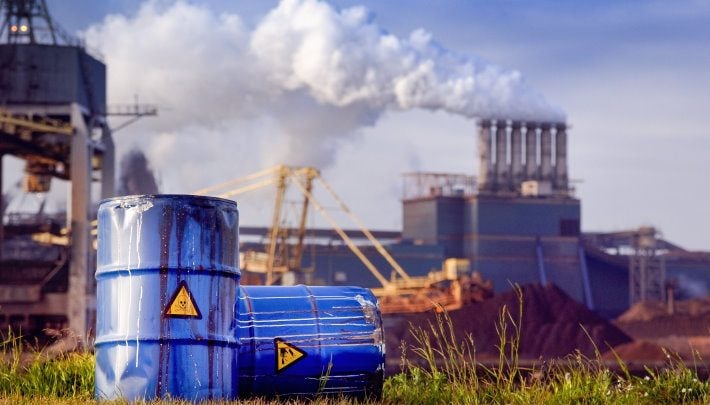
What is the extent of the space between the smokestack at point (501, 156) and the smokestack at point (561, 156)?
4354mm

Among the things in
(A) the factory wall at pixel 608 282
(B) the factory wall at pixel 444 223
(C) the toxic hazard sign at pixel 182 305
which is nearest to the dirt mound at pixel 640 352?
(B) the factory wall at pixel 444 223

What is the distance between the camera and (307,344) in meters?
11.5

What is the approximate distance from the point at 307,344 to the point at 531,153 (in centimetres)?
8848

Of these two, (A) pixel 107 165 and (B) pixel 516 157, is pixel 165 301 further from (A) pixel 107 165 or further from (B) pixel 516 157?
(B) pixel 516 157

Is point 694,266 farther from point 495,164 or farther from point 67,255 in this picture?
point 67,255

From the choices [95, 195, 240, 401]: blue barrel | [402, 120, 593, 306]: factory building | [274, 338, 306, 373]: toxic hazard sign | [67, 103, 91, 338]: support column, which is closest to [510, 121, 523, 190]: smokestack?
[402, 120, 593, 306]: factory building

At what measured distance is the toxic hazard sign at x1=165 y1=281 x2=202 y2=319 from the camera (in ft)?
34.6

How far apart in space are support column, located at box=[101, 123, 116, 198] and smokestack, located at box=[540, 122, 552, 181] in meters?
37.8

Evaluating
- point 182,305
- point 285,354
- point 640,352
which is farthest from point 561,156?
point 182,305

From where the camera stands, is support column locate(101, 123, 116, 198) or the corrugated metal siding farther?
the corrugated metal siding

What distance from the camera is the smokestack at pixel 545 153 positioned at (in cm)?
9844

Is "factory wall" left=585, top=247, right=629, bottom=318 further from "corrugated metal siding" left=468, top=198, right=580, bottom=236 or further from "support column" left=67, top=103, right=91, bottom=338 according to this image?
"support column" left=67, top=103, right=91, bottom=338

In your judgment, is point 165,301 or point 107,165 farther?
point 107,165

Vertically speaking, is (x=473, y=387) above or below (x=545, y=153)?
below
